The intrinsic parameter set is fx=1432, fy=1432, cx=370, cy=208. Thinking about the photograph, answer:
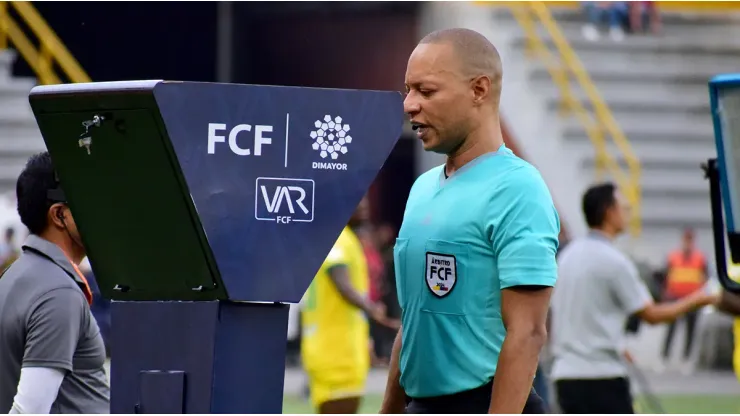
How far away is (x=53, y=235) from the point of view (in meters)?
4.12

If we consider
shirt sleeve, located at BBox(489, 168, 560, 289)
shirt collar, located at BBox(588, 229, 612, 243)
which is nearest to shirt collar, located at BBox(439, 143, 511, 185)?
shirt sleeve, located at BBox(489, 168, 560, 289)

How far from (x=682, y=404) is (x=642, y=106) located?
8.71m

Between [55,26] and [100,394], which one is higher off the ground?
[55,26]

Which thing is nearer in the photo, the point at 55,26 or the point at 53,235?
the point at 53,235

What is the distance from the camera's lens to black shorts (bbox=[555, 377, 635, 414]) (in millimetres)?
7238

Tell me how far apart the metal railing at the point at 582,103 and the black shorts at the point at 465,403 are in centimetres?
1545

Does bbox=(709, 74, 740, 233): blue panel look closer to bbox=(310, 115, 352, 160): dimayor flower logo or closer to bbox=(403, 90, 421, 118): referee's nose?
bbox=(403, 90, 421, 118): referee's nose

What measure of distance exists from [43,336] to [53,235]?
1.33ft

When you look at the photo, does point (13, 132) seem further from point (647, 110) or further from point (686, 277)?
point (647, 110)

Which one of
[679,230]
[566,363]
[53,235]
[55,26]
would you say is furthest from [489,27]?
[53,235]

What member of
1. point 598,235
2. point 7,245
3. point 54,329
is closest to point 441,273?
point 54,329

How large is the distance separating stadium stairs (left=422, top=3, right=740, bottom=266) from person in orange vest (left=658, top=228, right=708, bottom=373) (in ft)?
2.10

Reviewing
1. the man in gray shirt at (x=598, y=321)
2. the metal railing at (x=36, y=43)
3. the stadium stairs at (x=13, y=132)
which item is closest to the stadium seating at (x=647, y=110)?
the metal railing at (x=36, y=43)

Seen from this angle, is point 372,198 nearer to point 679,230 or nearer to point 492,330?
point 679,230
